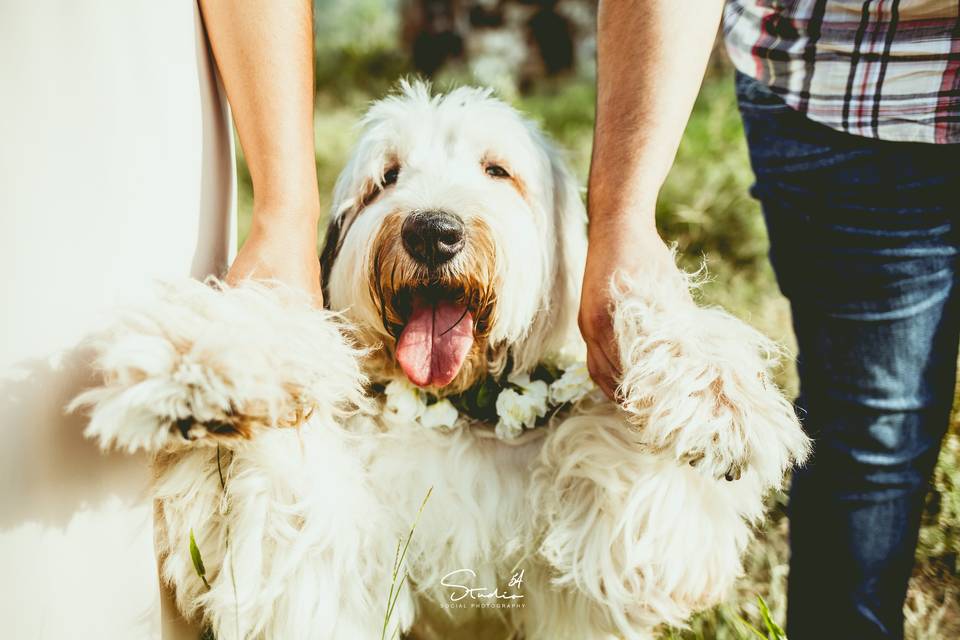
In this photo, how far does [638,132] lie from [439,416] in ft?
2.52

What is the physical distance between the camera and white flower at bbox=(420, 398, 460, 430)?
1.67 meters

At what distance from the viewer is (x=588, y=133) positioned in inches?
224

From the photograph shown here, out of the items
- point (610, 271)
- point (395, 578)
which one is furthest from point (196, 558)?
point (610, 271)

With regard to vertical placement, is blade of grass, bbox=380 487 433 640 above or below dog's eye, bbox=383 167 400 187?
below

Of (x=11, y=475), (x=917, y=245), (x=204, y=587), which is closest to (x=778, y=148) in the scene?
(x=917, y=245)

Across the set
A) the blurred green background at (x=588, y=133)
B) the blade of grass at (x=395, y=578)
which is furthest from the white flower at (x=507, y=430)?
the blurred green background at (x=588, y=133)

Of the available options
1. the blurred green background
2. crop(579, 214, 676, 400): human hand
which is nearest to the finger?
crop(579, 214, 676, 400): human hand

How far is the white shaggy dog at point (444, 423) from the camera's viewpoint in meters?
1.22

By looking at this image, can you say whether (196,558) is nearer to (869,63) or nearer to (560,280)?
(560,280)

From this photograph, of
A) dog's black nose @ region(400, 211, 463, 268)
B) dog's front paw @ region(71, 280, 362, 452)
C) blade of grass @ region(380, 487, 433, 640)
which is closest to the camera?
dog's front paw @ region(71, 280, 362, 452)

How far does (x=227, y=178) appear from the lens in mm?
1694

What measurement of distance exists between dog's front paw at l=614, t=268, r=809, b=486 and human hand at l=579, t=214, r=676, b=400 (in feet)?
0.16

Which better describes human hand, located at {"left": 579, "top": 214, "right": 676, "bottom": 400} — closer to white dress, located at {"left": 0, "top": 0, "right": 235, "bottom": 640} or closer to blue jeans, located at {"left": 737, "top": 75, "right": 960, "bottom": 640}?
blue jeans, located at {"left": 737, "top": 75, "right": 960, "bottom": 640}

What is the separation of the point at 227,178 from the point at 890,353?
1.65m
